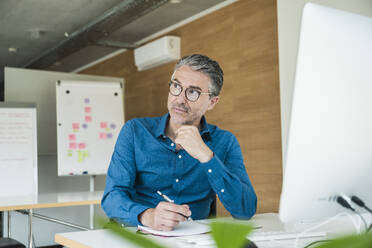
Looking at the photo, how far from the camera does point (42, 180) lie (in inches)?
198

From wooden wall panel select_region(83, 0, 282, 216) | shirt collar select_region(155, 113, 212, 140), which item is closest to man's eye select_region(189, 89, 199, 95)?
shirt collar select_region(155, 113, 212, 140)

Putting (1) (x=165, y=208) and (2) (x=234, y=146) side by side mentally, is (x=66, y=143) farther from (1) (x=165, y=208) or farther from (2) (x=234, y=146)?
(1) (x=165, y=208)

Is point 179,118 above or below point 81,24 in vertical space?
below

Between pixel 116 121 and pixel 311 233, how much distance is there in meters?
3.96

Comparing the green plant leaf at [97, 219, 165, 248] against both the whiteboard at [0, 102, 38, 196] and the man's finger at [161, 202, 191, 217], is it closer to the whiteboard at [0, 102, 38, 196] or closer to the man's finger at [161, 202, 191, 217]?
the man's finger at [161, 202, 191, 217]

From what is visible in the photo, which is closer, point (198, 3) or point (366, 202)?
point (366, 202)

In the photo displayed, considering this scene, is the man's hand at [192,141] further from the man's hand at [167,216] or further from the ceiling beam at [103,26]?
the ceiling beam at [103,26]

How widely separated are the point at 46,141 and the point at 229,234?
501 centimetres

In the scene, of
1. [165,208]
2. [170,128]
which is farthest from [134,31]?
[165,208]

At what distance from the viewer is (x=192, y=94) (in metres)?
1.75

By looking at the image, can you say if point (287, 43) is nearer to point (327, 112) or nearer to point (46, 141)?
point (46, 141)

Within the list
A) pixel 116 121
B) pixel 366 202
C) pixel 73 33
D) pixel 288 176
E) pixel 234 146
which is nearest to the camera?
pixel 288 176

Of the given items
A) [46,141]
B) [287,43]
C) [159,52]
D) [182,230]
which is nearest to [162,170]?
[182,230]

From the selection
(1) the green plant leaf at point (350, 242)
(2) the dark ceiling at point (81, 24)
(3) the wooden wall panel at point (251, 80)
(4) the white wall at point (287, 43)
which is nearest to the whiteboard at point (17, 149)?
(2) the dark ceiling at point (81, 24)
